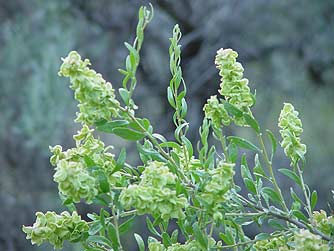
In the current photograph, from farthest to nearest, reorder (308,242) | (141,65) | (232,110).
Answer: (141,65), (232,110), (308,242)

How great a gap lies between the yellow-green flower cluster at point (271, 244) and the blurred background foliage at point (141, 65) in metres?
2.38

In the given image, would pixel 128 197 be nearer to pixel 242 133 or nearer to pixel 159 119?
pixel 159 119

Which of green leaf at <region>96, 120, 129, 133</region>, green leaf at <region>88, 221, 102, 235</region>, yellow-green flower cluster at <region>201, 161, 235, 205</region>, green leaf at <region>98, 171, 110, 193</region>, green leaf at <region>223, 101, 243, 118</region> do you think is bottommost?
yellow-green flower cluster at <region>201, 161, 235, 205</region>

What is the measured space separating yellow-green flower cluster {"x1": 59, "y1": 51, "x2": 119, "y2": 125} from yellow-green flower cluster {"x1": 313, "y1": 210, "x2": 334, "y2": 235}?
276 mm

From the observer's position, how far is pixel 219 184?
684 mm

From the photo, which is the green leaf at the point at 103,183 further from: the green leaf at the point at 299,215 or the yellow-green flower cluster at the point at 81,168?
the green leaf at the point at 299,215

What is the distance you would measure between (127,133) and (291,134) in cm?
20

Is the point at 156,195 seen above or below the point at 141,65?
below

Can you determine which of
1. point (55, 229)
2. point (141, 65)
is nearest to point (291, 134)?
point (55, 229)

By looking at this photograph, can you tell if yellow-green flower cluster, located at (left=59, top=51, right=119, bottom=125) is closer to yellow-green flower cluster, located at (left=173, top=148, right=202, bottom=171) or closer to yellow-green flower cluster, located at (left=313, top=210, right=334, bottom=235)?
yellow-green flower cluster, located at (left=173, top=148, right=202, bottom=171)

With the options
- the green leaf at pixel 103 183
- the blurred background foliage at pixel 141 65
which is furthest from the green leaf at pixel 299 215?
the blurred background foliage at pixel 141 65

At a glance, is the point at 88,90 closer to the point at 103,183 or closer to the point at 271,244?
the point at 103,183

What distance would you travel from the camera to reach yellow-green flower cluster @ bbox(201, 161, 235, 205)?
2.23 feet

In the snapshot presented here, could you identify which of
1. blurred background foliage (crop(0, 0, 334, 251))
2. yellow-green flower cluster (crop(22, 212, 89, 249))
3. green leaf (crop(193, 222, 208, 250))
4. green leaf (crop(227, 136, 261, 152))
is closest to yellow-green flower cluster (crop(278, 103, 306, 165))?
green leaf (crop(227, 136, 261, 152))
